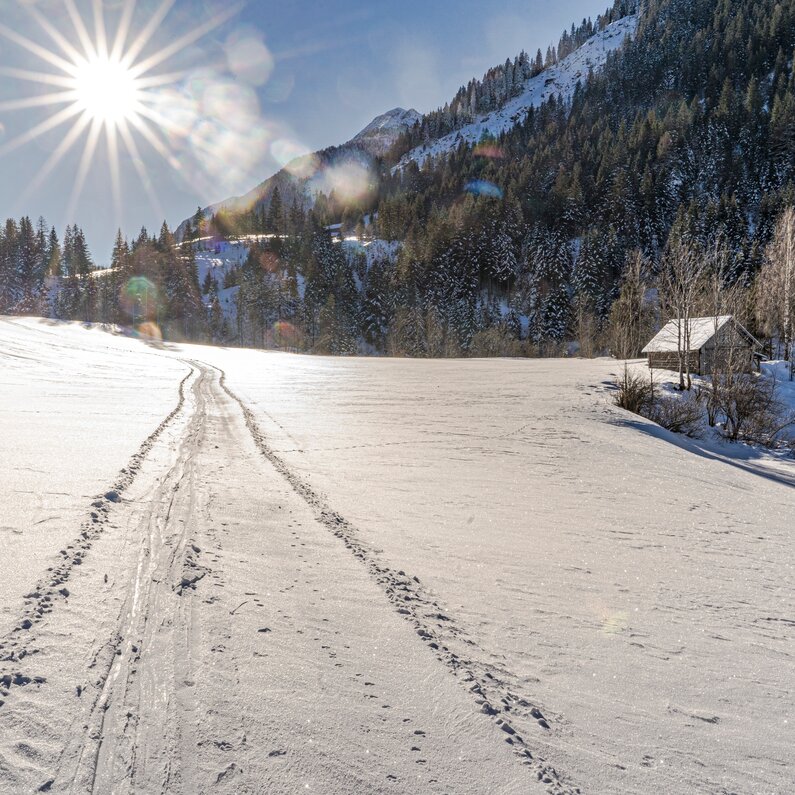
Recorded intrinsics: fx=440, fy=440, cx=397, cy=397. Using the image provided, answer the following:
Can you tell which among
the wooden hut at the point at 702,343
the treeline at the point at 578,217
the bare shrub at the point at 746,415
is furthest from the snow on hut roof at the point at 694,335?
the treeline at the point at 578,217

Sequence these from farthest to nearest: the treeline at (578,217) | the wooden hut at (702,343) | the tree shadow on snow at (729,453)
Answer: the treeline at (578,217) < the wooden hut at (702,343) < the tree shadow on snow at (729,453)

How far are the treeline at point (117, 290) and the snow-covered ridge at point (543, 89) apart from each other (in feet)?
405

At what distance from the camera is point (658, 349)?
34500 mm

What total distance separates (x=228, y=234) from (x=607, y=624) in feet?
461

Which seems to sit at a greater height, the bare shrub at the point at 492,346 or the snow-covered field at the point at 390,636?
the bare shrub at the point at 492,346

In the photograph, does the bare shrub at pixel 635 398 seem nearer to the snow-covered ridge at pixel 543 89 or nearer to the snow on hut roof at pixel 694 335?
the snow on hut roof at pixel 694 335

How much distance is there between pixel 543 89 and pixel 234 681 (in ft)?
753

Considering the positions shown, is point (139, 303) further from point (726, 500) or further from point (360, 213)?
point (726, 500)

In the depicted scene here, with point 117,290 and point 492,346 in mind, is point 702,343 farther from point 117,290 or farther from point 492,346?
point 117,290

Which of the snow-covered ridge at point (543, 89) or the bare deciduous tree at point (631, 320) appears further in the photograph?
the snow-covered ridge at point (543, 89)

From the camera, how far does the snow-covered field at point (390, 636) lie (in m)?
2.05

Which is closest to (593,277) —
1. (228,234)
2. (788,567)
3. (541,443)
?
(541,443)

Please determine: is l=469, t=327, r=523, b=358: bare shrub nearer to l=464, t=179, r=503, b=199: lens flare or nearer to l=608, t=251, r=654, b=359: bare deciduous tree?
l=608, t=251, r=654, b=359: bare deciduous tree

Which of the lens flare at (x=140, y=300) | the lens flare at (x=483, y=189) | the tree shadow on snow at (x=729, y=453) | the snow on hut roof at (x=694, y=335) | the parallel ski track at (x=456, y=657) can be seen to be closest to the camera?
the parallel ski track at (x=456, y=657)
